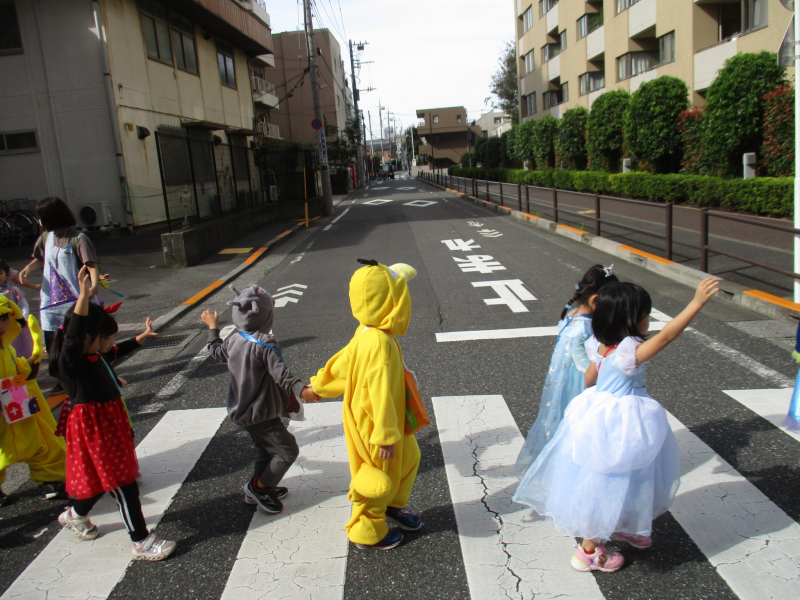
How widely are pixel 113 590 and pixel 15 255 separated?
1294 cm

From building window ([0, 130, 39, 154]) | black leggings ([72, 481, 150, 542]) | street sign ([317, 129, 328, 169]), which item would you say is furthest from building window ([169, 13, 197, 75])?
black leggings ([72, 481, 150, 542])

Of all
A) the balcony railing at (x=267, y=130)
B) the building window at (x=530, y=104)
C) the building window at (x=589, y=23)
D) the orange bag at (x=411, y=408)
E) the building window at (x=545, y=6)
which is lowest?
the orange bag at (x=411, y=408)

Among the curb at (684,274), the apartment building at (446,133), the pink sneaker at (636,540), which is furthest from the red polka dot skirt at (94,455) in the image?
the apartment building at (446,133)

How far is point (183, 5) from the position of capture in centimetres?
1842

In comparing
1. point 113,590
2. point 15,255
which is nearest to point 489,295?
point 113,590

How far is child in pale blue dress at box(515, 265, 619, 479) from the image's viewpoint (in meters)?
3.00

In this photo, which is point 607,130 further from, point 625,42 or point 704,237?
point 704,237

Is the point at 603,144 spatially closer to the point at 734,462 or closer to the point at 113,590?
the point at 734,462

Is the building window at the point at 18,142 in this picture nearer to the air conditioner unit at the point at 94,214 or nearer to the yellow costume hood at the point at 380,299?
the air conditioner unit at the point at 94,214

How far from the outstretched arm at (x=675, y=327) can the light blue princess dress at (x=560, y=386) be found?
0.64m

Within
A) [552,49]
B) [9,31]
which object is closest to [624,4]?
[552,49]

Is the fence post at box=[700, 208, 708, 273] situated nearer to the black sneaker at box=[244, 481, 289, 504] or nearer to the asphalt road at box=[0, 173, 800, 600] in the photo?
the asphalt road at box=[0, 173, 800, 600]

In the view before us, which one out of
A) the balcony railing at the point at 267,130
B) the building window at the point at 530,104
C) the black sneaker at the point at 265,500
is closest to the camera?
the black sneaker at the point at 265,500

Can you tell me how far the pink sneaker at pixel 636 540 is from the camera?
8.56 ft
